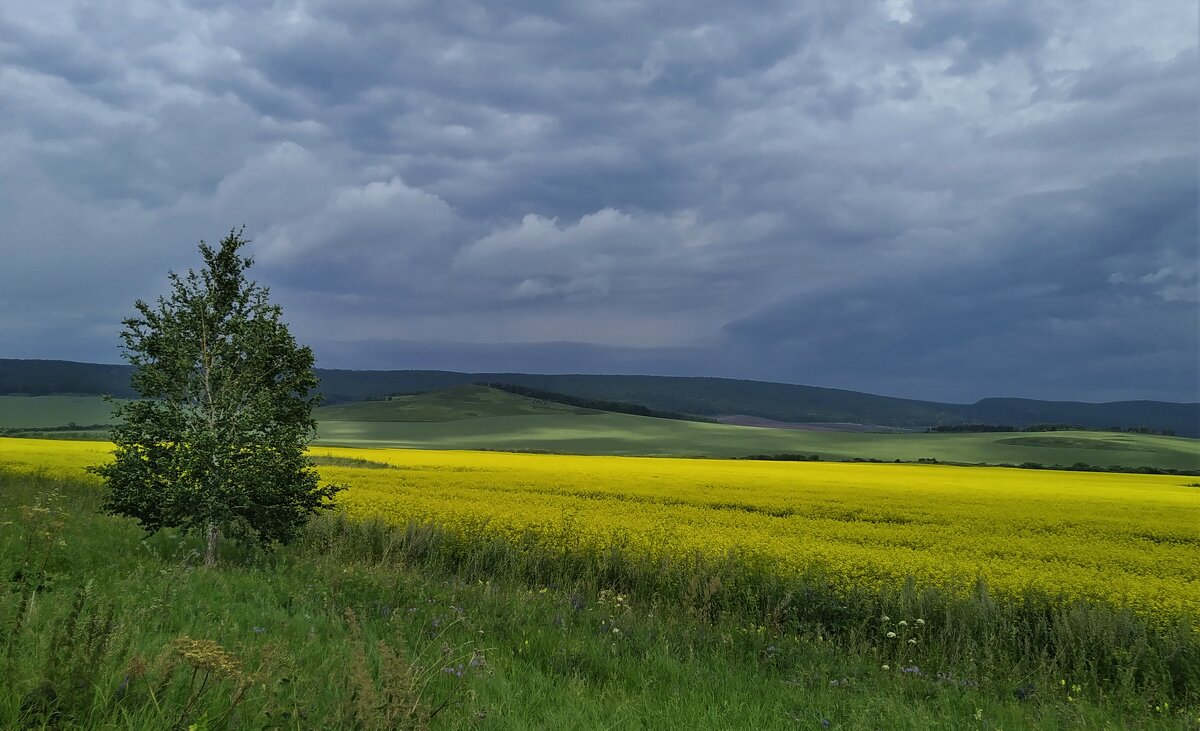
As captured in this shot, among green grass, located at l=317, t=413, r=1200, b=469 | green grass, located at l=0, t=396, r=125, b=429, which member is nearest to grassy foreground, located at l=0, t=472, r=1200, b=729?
green grass, located at l=317, t=413, r=1200, b=469

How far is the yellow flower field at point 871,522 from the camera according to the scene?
11359 mm

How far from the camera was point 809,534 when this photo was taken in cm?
1577

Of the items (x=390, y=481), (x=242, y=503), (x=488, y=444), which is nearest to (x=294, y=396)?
(x=242, y=503)

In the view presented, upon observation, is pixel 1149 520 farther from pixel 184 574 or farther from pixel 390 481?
pixel 390 481

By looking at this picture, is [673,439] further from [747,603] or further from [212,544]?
[212,544]

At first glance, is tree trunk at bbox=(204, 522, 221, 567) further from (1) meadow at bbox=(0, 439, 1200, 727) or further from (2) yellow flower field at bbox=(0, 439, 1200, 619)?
(2) yellow flower field at bbox=(0, 439, 1200, 619)

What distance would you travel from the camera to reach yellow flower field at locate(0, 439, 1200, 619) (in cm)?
1136

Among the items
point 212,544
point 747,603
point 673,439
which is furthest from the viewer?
point 673,439

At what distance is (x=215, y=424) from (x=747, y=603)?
30.9ft

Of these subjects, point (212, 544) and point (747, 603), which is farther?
point (212, 544)

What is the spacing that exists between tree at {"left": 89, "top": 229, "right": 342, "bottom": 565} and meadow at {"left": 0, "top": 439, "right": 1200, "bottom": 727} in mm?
1008

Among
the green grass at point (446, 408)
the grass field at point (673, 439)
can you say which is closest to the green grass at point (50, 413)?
the grass field at point (673, 439)

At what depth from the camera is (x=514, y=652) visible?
6035 mm

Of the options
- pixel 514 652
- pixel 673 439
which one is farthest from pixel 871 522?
pixel 673 439
